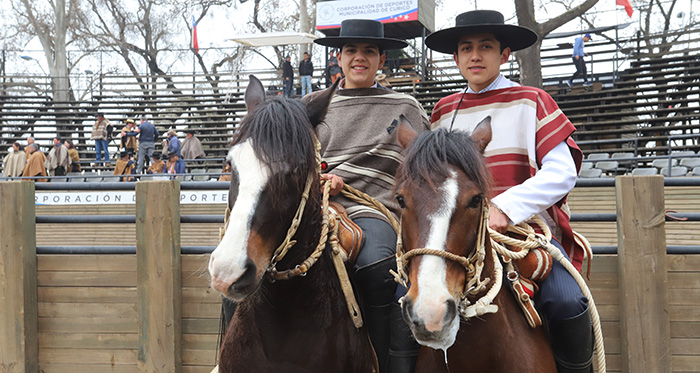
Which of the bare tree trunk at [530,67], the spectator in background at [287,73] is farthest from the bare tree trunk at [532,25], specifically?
the spectator in background at [287,73]

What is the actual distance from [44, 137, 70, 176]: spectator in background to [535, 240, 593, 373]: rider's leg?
60.8 ft

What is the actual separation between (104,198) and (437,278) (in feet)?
33.8

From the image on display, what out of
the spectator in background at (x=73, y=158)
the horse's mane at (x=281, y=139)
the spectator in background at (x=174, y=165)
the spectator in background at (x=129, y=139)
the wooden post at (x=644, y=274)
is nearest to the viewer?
the horse's mane at (x=281, y=139)

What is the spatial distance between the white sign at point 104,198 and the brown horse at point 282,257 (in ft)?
25.4

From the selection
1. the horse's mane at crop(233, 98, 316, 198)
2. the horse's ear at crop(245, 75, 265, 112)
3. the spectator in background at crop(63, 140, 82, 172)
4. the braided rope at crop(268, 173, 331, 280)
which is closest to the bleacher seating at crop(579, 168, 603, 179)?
the braided rope at crop(268, 173, 331, 280)

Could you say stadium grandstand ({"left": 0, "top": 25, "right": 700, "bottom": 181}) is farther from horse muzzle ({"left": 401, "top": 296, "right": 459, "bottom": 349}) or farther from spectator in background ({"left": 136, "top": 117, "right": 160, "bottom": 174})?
horse muzzle ({"left": 401, "top": 296, "right": 459, "bottom": 349})

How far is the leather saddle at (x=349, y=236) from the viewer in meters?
3.00

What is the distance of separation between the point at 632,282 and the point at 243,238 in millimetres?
2497

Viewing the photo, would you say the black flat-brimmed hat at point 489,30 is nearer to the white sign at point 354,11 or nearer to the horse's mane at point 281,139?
the horse's mane at point 281,139

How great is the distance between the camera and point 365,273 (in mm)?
2996

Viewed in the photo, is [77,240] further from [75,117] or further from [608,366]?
[75,117]

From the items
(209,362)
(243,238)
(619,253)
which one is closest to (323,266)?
(243,238)

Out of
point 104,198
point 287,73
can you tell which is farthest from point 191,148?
point 104,198

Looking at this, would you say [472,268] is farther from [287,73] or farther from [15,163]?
[287,73]
